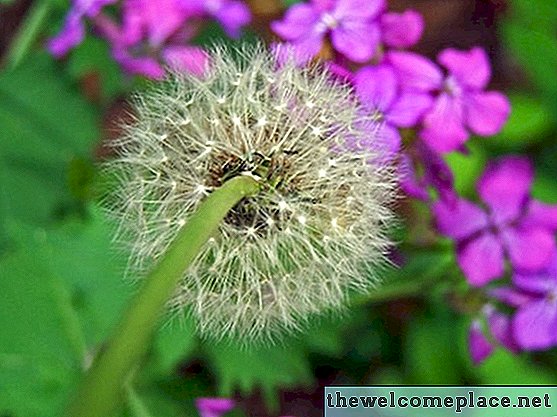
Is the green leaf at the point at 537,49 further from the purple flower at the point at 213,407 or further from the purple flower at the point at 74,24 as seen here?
the purple flower at the point at 213,407

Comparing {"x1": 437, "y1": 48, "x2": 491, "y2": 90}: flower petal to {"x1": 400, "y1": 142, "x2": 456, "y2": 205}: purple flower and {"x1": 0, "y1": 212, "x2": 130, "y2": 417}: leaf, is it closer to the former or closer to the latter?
{"x1": 400, "y1": 142, "x2": 456, "y2": 205}: purple flower

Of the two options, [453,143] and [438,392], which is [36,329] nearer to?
[453,143]

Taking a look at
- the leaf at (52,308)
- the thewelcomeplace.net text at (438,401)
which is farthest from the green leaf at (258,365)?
the leaf at (52,308)

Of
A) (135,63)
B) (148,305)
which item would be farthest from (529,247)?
(148,305)

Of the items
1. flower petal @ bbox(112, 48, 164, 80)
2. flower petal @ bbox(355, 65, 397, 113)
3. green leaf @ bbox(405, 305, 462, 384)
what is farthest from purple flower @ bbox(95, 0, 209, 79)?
green leaf @ bbox(405, 305, 462, 384)

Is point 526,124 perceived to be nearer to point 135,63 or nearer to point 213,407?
point 135,63
